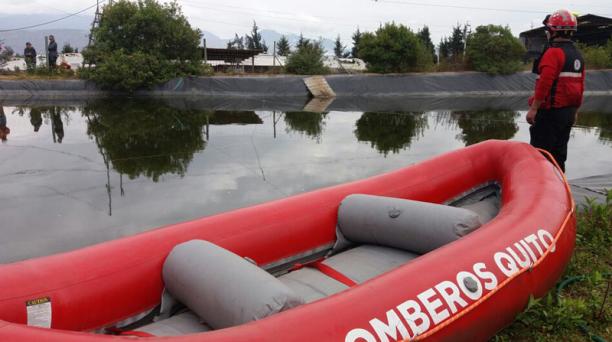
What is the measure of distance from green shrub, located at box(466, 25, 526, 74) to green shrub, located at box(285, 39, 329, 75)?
20.7 feet

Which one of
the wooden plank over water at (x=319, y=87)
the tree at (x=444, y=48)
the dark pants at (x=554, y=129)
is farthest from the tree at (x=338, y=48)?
the dark pants at (x=554, y=129)

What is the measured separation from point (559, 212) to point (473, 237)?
0.68 metres

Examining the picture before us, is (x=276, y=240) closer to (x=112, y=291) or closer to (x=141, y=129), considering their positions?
(x=112, y=291)

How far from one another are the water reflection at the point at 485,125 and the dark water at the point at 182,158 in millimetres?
24

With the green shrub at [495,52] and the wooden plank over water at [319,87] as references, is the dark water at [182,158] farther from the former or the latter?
the green shrub at [495,52]

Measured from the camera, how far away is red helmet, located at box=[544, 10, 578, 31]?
3.35m

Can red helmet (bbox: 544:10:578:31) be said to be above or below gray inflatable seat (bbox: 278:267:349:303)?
above

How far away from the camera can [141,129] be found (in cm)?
836

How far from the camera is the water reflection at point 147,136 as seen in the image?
570cm

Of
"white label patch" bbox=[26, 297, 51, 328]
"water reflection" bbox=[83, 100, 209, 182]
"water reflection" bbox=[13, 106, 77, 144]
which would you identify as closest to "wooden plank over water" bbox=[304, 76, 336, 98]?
"water reflection" bbox=[83, 100, 209, 182]

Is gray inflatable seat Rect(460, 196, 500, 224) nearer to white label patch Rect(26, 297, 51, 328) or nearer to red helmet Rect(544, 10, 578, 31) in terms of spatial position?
red helmet Rect(544, 10, 578, 31)

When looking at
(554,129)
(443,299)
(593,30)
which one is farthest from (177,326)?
(593,30)

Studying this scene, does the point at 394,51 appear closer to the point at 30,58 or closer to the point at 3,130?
the point at 30,58

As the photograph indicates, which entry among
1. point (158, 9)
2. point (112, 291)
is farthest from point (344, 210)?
point (158, 9)
